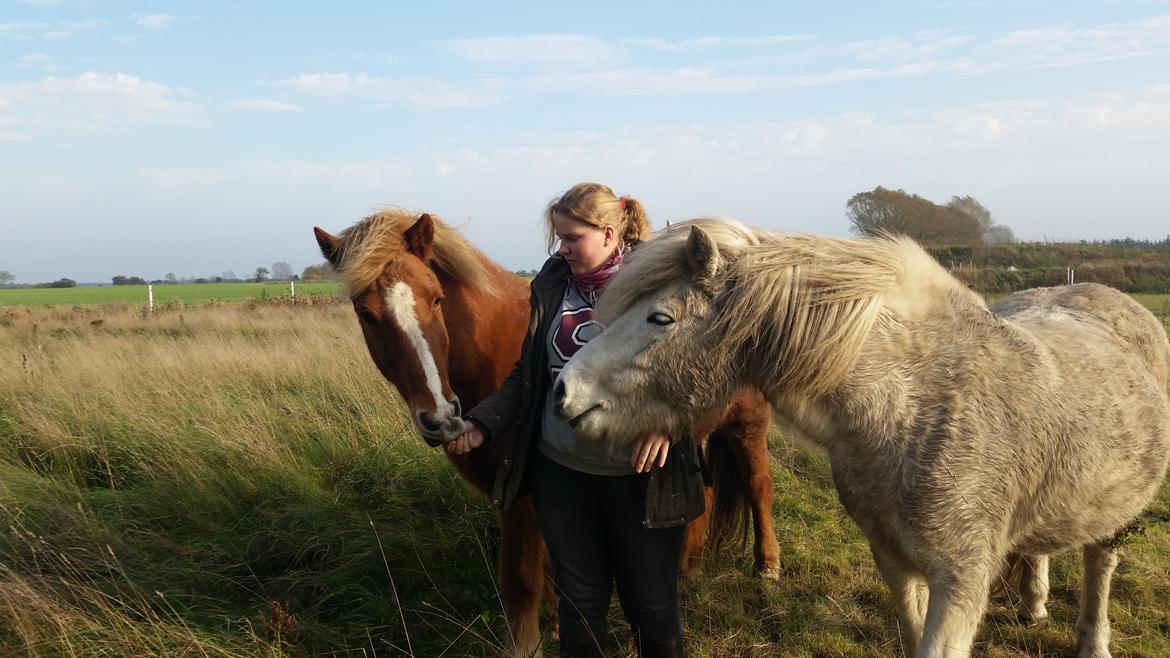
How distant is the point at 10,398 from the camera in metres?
6.54

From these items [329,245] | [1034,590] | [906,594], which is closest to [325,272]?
[329,245]

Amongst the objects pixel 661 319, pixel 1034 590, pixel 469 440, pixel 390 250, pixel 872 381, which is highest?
pixel 390 250

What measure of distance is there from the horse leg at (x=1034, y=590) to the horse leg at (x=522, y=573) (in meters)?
2.46

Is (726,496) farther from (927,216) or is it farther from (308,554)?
(927,216)

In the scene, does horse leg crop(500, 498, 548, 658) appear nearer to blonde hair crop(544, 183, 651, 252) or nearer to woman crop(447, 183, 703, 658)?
woman crop(447, 183, 703, 658)

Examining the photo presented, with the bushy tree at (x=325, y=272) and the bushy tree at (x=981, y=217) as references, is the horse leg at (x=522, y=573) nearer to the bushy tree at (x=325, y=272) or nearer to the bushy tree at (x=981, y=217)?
the bushy tree at (x=325, y=272)

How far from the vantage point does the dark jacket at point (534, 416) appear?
2547 millimetres

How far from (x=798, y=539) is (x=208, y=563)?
140 inches

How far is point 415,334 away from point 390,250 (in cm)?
42

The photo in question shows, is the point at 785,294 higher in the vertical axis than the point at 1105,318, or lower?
higher

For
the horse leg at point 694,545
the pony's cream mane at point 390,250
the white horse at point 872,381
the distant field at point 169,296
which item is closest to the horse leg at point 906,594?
the white horse at point 872,381

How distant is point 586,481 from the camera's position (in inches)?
102

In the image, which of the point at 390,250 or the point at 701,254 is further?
the point at 390,250

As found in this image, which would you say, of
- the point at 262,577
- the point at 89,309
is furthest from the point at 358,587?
the point at 89,309
